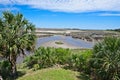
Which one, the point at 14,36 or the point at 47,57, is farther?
the point at 47,57

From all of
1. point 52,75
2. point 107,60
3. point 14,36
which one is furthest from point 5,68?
point 107,60

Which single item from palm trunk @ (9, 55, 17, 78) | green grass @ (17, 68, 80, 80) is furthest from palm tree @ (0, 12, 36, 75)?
green grass @ (17, 68, 80, 80)

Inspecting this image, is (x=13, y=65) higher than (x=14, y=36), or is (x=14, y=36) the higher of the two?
(x=14, y=36)

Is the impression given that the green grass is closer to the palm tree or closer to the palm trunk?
the palm trunk

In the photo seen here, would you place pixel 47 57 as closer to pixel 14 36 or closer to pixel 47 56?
pixel 47 56

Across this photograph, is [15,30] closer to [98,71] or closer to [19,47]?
[19,47]

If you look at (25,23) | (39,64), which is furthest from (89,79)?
(25,23)

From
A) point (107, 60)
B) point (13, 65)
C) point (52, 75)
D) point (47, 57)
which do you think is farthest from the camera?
point (47, 57)
